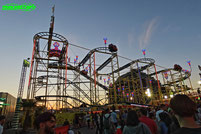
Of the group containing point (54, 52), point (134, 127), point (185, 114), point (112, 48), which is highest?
point (112, 48)

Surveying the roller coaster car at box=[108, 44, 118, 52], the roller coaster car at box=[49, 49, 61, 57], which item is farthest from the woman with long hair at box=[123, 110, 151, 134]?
the roller coaster car at box=[108, 44, 118, 52]

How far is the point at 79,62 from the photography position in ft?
75.0

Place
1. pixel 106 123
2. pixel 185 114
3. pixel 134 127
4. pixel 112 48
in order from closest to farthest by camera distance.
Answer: pixel 185 114 → pixel 134 127 → pixel 106 123 → pixel 112 48

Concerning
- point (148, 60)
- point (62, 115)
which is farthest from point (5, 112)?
point (148, 60)

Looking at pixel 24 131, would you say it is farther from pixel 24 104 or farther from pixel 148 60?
pixel 148 60

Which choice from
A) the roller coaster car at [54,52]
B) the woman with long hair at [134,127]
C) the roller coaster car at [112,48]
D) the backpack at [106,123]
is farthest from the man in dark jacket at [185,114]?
the roller coaster car at [112,48]

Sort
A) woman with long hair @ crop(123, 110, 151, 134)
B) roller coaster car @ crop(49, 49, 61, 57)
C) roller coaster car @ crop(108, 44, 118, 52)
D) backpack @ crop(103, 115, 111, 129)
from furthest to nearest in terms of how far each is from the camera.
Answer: roller coaster car @ crop(108, 44, 118, 52) < roller coaster car @ crop(49, 49, 61, 57) < backpack @ crop(103, 115, 111, 129) < woman with long hair @ crop(123, 110, 151, 134)

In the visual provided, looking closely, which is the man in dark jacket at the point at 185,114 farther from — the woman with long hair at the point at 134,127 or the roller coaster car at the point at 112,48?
the roller coaster car at the point at 112,48

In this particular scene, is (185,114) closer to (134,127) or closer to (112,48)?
(134,127)

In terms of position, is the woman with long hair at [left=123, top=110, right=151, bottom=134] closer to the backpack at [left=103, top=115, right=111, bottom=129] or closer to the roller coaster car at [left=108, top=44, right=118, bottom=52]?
the backpack at [left=103, top=115, right=111, bottom=129]

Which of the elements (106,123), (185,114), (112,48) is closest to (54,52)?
(112,48)

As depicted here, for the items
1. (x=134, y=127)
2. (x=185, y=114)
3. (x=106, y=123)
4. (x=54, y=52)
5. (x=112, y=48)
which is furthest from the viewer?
(x=112, y=48)

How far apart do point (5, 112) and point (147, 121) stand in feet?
52.5

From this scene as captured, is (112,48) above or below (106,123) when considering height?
above
